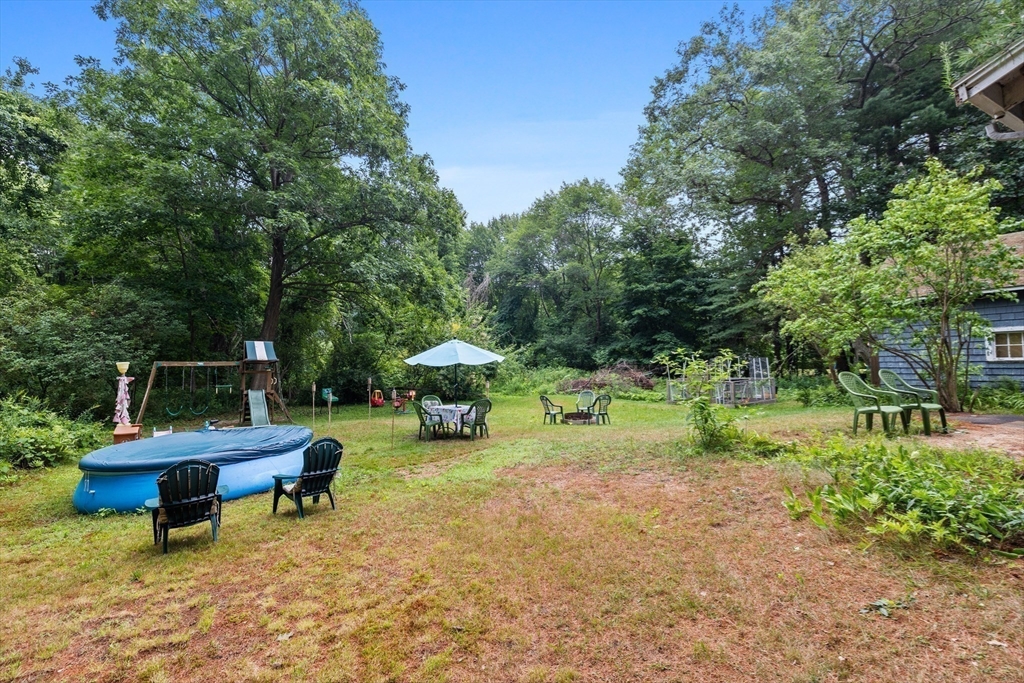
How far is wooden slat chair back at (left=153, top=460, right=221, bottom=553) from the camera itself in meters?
3.90

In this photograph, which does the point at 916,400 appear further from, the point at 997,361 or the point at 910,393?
the point at 997,361

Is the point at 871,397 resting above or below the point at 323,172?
below

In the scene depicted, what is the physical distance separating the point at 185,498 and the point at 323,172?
1246 cm

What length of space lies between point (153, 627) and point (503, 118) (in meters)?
14.8

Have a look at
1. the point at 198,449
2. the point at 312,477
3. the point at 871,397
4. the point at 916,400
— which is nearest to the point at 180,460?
the point at 198,449

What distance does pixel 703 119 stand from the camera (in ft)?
65.4

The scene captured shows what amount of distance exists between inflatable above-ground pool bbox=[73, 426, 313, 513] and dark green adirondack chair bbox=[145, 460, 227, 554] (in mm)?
1199

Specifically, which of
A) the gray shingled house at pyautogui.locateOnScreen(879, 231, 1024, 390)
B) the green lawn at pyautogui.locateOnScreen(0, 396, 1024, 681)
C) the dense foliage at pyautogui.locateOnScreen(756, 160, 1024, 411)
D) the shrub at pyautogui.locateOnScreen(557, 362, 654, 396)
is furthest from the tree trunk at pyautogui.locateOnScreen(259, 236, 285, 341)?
the gray shingled house at pyautogui.locateOnScreen(879, 231, 1024, 390)

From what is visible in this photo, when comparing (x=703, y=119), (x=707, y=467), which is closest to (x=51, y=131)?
(x=707, y=467)

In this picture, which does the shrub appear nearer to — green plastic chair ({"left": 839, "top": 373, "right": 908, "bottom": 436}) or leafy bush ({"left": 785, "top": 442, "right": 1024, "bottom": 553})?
green plastic chair ({"left": 839, "top": 373, "right": 908, "bottom": 436})

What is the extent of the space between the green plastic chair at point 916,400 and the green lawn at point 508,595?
2.96m

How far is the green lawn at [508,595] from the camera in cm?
228

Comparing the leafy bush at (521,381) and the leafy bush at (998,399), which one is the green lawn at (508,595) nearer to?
the leafy bush at (998,399)

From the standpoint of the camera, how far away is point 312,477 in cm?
480
